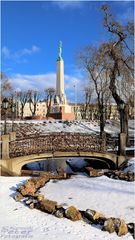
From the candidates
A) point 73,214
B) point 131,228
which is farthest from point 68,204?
point 131,228

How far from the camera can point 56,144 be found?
17.9m

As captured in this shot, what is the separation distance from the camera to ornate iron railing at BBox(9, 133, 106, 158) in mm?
16594

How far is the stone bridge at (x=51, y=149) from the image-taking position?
15.7 meters

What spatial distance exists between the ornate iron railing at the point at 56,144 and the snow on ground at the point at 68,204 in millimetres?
2492

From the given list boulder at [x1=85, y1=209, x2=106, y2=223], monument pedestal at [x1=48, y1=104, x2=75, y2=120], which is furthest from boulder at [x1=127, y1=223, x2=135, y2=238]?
monument pedestal at [x1=48, y1=104, x2=75, y2=120]

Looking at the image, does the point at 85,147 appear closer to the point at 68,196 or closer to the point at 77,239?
the point at 68,196

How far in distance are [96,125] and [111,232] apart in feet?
121

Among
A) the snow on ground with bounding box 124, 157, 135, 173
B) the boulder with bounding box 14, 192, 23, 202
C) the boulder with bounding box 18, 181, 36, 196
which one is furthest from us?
the snow on ground with bounding box 124, 157, 135, 173

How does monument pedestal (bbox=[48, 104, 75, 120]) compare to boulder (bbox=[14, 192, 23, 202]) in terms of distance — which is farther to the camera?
monument pedestal (bbox=[48, 104, 75, 120])

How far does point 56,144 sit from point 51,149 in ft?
1.36

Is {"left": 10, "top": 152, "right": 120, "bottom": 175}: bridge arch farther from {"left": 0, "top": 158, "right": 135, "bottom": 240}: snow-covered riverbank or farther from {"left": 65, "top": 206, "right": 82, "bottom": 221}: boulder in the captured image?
{"left": 65, "top": 206, "right": 82, "bottom": 221}: boulder

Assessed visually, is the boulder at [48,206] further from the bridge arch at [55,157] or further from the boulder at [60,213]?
the bridge arch at [55,157]

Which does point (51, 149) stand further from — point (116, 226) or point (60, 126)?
point (60, 126)

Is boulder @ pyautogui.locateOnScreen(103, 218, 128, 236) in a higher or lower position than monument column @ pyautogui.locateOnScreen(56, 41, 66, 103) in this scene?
lower
